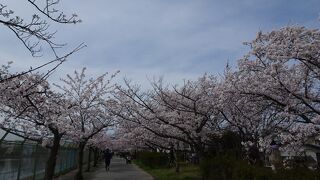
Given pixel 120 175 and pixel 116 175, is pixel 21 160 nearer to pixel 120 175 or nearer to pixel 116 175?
pixel 120 175

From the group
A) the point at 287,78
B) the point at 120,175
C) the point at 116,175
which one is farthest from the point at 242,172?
the point at 116,175

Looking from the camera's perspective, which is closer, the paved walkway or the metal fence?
the metal fence

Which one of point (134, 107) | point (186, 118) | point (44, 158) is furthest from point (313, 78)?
point (44, 158)

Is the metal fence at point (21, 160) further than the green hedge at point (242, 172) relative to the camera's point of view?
Yes

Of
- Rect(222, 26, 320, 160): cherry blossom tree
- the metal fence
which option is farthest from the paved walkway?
Rect(222, 26, 320, 160): cherry blossom tree

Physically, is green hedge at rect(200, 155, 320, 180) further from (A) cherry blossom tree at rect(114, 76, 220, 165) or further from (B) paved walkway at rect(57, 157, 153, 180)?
(B) paved walkway at rect(57, 157, 153, 180)

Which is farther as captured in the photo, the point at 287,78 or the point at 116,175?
the point at 116,175

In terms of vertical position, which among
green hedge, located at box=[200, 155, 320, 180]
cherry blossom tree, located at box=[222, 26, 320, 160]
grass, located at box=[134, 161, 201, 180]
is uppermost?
cherry blossom tree, located at box=[222, 26, 320, 160]

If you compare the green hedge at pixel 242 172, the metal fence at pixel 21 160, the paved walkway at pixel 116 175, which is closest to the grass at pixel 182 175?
the paved walkway at pixel 116 175

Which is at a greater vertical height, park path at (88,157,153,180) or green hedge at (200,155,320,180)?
park path at (88,157,153,180)

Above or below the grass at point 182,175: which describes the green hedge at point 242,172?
below

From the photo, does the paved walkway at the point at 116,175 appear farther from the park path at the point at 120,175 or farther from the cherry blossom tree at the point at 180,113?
the cherry blossom tree at the point at 180,113

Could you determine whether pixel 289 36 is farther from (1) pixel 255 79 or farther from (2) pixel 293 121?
(2) pixel 293 121

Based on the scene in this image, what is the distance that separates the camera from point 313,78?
12828 millimetres
